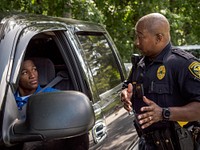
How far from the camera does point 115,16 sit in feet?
34.4

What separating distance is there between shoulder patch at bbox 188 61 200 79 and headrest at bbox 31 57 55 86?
1.18 meters

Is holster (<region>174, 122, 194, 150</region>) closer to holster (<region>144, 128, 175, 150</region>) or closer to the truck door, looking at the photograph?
holster (<region>144, 128, 175, 150</region>)

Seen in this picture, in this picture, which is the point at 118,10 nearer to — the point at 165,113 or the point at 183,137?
the point at 183,137

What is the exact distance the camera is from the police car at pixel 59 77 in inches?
58.7

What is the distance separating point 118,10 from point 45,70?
24.8 feet

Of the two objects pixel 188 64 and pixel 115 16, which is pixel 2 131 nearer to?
pixel 188 64

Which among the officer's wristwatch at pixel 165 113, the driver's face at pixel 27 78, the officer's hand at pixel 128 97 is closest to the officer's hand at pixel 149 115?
the officer's wristwatch at pixel 165 113

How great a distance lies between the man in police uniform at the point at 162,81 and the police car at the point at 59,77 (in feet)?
0.95

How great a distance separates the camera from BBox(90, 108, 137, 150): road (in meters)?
2.26

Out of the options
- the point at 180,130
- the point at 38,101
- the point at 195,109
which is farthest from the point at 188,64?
the point at 38,101

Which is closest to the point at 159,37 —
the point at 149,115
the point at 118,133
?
the point at 149,115

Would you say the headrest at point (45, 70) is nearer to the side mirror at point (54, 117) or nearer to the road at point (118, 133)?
the road at point (118, 133)

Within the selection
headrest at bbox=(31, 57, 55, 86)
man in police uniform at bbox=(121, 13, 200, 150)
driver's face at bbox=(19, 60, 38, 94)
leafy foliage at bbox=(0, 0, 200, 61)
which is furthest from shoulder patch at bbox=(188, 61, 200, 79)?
leafy foliage at bbox=(0, 0, 200, 61)

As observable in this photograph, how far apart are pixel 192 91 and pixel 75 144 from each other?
74 centimetres
